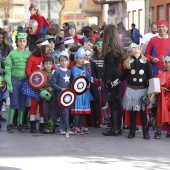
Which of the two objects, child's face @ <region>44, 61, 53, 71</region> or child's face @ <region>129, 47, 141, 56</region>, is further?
child's face @ <region>44, 61, 53, 71</region>

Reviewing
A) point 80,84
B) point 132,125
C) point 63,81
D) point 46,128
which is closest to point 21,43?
point 63,81

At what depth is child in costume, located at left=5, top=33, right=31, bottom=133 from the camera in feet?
43.9

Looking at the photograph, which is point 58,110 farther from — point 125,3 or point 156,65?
point 125,3

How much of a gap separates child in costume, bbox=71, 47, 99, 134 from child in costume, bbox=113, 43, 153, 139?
2.86 ft

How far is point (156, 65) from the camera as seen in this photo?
14.5m

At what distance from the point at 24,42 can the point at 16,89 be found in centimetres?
88

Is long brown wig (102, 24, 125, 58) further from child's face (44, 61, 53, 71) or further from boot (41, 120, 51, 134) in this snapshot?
boot (41, 120, 51, 134)

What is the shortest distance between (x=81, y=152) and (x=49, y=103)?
2354mm

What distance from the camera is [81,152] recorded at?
11211mm

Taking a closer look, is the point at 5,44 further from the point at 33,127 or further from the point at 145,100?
the point at 145,100

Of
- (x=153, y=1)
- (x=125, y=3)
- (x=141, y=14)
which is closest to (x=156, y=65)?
(x=153, y=1)

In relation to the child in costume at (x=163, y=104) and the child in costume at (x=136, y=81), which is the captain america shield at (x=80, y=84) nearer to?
the child in costume at (x=136, y=81)

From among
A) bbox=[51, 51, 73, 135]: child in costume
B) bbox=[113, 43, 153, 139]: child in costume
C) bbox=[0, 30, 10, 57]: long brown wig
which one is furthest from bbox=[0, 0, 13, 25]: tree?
bbox=[113, 43, 153, 139]: child in costume

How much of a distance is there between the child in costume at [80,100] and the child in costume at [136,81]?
2.86 ft
